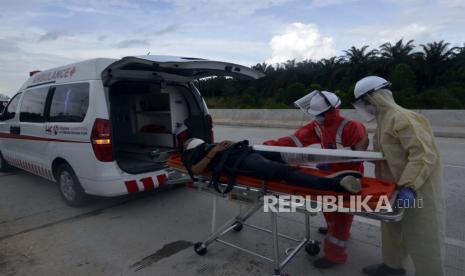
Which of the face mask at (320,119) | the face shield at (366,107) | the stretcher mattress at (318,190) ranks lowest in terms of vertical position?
the stretcher mattress at (318,190)

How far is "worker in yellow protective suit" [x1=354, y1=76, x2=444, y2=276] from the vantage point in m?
2.31

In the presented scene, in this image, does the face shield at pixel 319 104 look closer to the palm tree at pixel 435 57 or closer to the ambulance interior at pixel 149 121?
the ambulance interior at pixel 149 121

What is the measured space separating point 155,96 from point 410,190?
3974 millimetres

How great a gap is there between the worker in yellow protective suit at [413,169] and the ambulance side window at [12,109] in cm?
538

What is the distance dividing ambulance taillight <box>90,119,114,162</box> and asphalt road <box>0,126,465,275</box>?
82 cm

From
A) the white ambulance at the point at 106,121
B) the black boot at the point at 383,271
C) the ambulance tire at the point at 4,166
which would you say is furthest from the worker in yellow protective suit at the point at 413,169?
the ambulance tire at the point at 4,166

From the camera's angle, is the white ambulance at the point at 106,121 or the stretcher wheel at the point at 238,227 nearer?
the stretcher wheel at the point at 238,227

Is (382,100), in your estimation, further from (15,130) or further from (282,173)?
(15,130)

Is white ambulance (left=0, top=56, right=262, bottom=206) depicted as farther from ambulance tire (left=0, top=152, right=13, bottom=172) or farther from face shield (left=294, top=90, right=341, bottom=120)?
face shield (left=294, top=90, right=341, bottom=120)

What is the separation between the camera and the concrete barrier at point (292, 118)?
478 inches

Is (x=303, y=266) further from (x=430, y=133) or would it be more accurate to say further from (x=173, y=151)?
(x=173, y=151)

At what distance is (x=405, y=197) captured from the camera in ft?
7.43

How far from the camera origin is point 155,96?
5.36m

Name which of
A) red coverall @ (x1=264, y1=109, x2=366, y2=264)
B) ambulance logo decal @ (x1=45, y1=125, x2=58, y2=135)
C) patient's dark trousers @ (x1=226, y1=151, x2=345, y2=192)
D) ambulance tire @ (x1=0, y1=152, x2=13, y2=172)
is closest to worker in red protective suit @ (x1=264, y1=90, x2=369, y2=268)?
red coverall @ (x1=264, y1=109, x2=366, y2=264)
